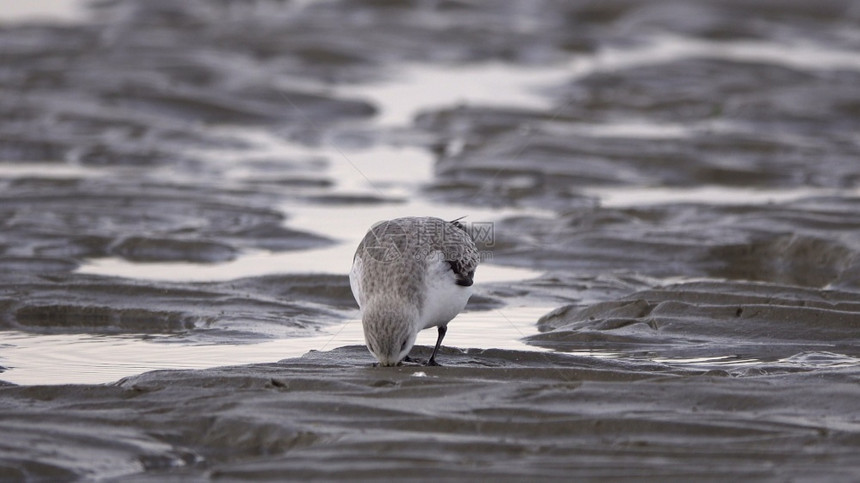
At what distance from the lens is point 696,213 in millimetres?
12555

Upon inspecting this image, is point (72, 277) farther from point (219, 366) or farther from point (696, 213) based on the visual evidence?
point (696, 213)

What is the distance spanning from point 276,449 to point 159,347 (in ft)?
8.73

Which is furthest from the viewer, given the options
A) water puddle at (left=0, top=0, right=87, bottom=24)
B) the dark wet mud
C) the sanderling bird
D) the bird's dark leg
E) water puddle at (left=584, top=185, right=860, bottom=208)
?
water puddle at (left=0, top=0, right=87, bottom=24)

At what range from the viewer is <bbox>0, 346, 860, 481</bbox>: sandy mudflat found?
5.35 metres

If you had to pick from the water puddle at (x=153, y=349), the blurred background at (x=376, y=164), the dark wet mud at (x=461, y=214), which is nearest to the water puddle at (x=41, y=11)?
the blurred background at (x=376, y=164)

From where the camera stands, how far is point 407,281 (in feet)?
24.1

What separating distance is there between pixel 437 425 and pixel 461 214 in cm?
720

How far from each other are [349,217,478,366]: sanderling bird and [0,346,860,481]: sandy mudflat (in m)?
0.30

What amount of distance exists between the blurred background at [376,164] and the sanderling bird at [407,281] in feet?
2.80

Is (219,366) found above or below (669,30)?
below

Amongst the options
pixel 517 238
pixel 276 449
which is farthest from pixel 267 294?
pixel 276 449

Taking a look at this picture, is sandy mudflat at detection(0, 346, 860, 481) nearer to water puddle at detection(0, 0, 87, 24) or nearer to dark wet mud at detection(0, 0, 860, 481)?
dark wet mud at detection(0, 0, 860, 481)

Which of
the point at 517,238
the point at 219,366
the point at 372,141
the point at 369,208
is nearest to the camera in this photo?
the point at 219,366

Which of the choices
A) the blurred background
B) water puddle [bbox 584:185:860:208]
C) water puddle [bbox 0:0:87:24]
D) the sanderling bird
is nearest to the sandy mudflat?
the sanderling bird
